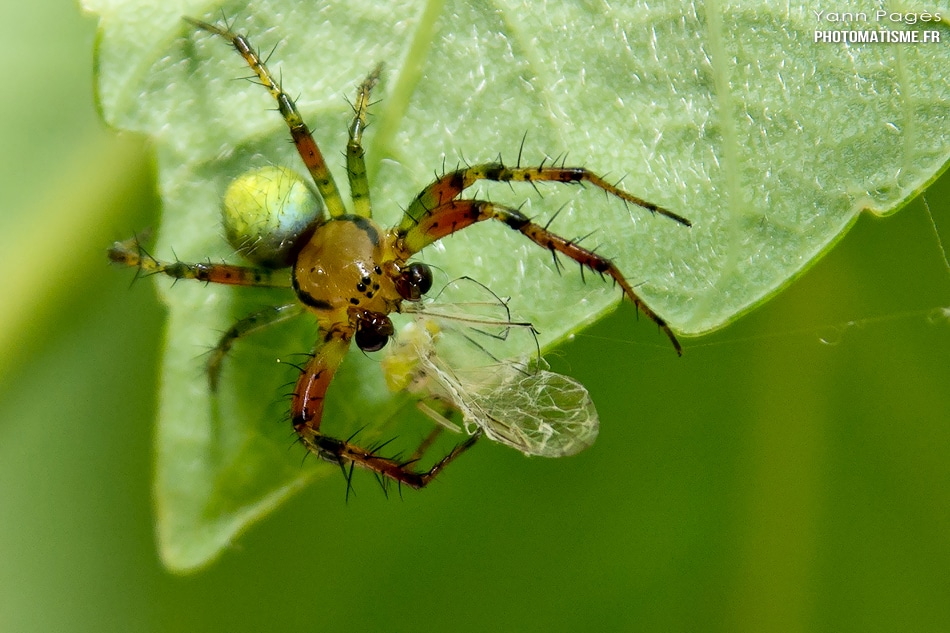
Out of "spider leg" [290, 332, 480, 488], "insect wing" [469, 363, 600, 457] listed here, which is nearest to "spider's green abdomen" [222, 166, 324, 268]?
"spider leg" [290, 332, 480, 488]

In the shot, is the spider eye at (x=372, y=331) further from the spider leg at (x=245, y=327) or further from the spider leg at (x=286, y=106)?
the spider leg at (x=286, y=106)

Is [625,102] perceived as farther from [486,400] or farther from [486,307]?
[486,400]

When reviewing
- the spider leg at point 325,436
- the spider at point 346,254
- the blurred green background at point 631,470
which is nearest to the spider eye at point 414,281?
the spider at point 346,254

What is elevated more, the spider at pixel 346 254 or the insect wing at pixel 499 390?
the spider at pixel 346 254

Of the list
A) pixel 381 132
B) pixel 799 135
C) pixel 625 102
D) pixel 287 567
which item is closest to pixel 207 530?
pixel 287 567

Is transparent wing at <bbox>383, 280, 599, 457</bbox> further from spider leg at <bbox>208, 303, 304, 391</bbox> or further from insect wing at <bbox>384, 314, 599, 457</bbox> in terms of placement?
spider leg at <bbox>208, 303, 304, 391</bbox>

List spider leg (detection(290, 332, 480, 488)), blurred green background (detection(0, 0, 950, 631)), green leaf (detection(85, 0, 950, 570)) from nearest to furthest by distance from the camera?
green leaf (detection(85, 0, 950, 570))
spider leg (detection(290, 332, 480, 488))
blurred green background (detection(0, 0, 950, 631))

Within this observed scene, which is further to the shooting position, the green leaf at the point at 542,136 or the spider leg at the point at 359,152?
the spider leg at the point at 359,152
